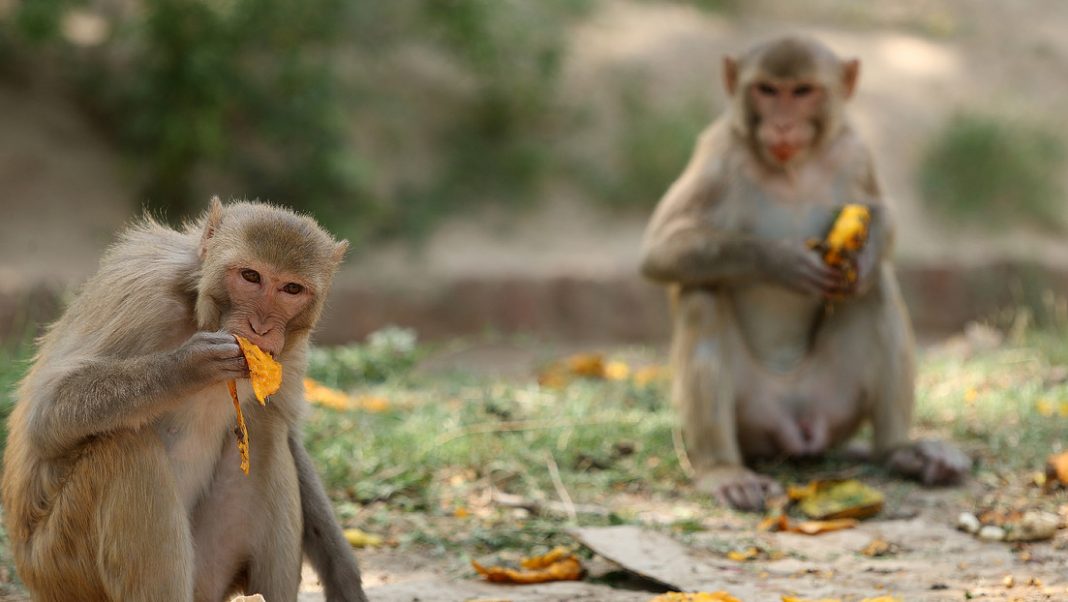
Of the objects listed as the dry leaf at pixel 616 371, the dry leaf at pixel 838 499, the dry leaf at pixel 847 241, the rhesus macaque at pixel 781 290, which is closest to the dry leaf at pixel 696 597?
the dry leaf at pixel 838 499


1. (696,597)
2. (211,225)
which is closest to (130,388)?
(211,225)

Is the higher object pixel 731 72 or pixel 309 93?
pixel 309 93

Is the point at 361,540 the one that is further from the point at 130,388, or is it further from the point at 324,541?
the point at 130,388

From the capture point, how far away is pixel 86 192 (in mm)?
13844

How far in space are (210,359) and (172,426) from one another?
582mm

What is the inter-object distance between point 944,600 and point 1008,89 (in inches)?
528

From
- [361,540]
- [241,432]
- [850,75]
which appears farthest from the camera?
[850,75]

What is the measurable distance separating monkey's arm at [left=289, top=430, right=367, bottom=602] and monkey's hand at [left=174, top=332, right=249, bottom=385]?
0.94 metres

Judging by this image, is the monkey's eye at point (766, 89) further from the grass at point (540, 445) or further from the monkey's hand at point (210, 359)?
the monkey's hand at point (210, 359)

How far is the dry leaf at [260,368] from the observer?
4.09 meters

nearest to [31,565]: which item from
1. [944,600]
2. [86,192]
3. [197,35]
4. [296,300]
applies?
[296,300]

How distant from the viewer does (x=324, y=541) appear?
4.95 meters

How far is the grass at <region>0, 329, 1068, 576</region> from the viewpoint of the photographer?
642cm

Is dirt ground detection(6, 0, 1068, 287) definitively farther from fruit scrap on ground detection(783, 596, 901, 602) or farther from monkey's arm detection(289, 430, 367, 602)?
fruit scrap on ground detection(783, 596, 901, 602)
